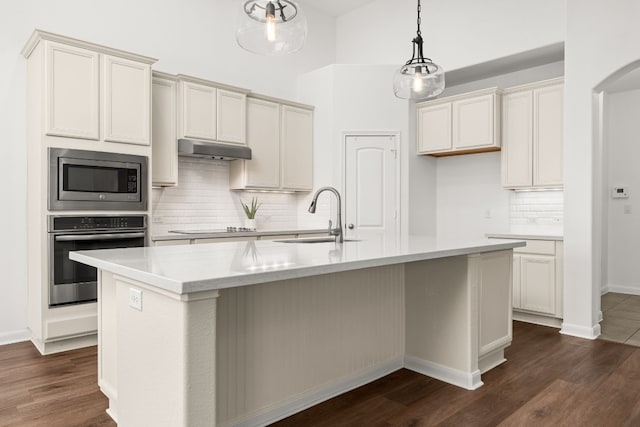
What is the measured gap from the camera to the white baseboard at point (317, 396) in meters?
2.44

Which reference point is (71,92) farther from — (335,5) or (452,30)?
(452,30)

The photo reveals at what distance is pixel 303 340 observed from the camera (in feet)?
8.61

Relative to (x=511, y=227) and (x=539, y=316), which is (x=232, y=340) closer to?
(x=539, y=316)

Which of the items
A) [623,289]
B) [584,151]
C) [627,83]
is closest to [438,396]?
[584,151]

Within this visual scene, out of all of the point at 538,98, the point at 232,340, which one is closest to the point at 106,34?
the point at 232,340

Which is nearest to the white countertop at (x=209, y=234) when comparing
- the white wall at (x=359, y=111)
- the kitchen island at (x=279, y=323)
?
the white wall at (x=359, y=111)

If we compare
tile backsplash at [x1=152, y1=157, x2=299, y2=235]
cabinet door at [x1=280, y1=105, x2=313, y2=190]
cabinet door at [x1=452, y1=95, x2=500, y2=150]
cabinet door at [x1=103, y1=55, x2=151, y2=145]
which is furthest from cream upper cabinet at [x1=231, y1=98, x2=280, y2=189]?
cabinet door at [x1=452, y1=95, x2=500, y2=150]

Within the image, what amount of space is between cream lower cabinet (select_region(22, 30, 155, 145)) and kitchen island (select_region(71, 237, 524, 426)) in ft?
6.06

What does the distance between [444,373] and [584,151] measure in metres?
2.69

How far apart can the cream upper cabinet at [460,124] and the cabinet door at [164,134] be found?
318cm

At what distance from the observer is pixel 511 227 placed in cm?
559

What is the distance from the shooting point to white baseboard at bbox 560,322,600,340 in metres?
4.21

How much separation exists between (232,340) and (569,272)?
3.63 meters

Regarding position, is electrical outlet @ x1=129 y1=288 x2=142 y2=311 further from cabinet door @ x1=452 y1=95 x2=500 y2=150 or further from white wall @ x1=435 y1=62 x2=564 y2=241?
white wall @ x1=435 y1=62 x2=564 y2=241
